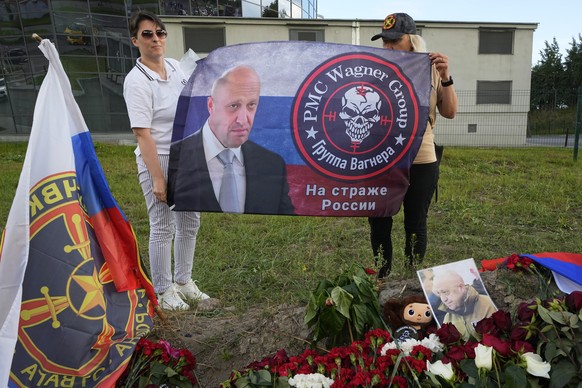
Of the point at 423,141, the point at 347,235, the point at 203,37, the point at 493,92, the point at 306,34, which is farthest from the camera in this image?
the point at 493,92

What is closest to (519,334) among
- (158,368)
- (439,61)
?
(158,368)

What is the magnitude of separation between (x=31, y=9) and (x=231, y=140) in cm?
2134

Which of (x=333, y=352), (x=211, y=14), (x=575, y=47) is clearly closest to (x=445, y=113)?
(x=333, y=352)

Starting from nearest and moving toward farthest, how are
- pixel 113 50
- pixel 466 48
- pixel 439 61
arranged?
pixel 439 61, pixel 466 48, pixel 113 50

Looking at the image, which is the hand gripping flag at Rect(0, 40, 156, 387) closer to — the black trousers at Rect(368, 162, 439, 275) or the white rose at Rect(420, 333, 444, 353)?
the white rose at Rect(420, 333, 444, 353)

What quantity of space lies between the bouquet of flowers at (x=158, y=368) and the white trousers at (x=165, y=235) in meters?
0.83

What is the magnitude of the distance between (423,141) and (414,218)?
18.9 inches

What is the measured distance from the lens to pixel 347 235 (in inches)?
197

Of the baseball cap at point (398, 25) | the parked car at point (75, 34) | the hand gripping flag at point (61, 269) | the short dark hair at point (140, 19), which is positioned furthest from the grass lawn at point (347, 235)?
the parked car at point (75, 34)

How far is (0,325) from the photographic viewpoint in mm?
1831

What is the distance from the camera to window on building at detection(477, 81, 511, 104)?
19328mm

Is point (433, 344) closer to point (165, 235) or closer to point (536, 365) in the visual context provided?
point (536, 365)

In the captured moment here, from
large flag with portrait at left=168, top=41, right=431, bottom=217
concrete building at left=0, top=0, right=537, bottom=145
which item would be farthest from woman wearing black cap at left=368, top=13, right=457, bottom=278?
concrete building at left=0, top=0, right=537, bottom=145

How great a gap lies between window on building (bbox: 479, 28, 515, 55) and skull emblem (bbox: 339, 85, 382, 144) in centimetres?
1949
